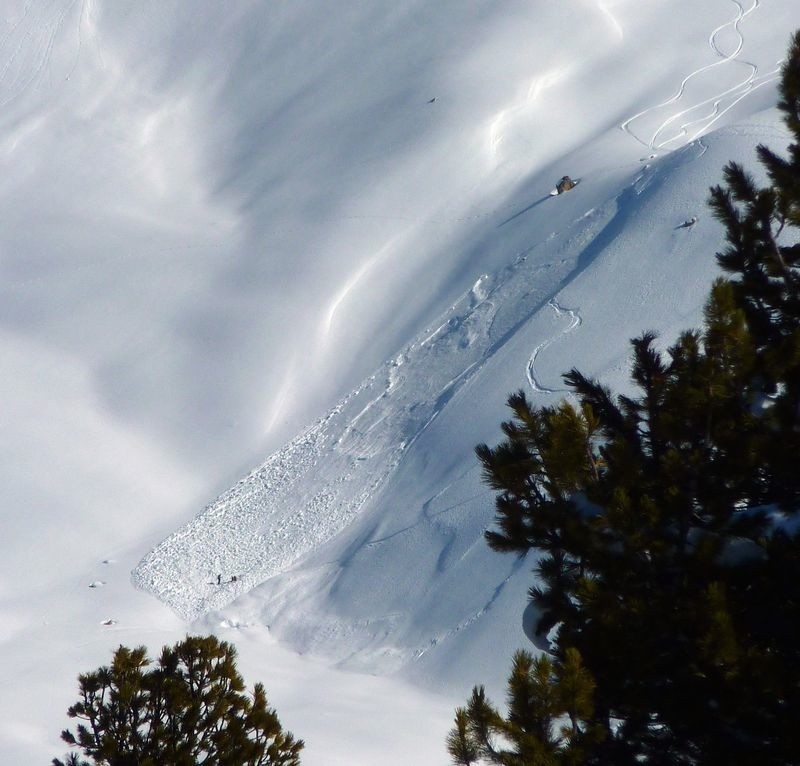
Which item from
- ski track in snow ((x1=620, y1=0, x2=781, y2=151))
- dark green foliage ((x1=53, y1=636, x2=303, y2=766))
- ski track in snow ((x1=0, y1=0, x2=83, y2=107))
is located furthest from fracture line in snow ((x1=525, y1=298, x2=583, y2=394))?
ski track in snow ((x1=0, y1=0, x2=83, y2=107))

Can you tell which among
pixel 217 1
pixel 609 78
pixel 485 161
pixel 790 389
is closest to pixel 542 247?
pixel 485 161

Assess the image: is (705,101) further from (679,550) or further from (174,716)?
(174,716)

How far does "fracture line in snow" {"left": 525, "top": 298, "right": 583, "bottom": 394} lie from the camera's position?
1499 centimetres

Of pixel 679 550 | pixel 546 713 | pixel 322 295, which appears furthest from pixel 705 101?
pixel 546 713

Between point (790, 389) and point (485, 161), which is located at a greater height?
point (485, 161)

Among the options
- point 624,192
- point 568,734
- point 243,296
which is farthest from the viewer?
point 243,296

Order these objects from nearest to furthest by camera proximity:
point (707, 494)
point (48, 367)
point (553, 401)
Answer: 1. point (707, 494)
2. point (553, 401)
3. point (48, 367)

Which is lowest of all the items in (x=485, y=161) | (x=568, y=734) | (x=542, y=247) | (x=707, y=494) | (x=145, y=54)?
(x=568, y=734)

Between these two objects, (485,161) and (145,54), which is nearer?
(485,161)

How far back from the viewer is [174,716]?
476cm

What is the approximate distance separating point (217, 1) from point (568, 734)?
121 ft

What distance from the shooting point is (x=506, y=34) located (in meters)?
A: 30.1

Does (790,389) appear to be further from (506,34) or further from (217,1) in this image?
(217,1)

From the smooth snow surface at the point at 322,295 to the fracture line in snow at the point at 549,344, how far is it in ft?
0.20
